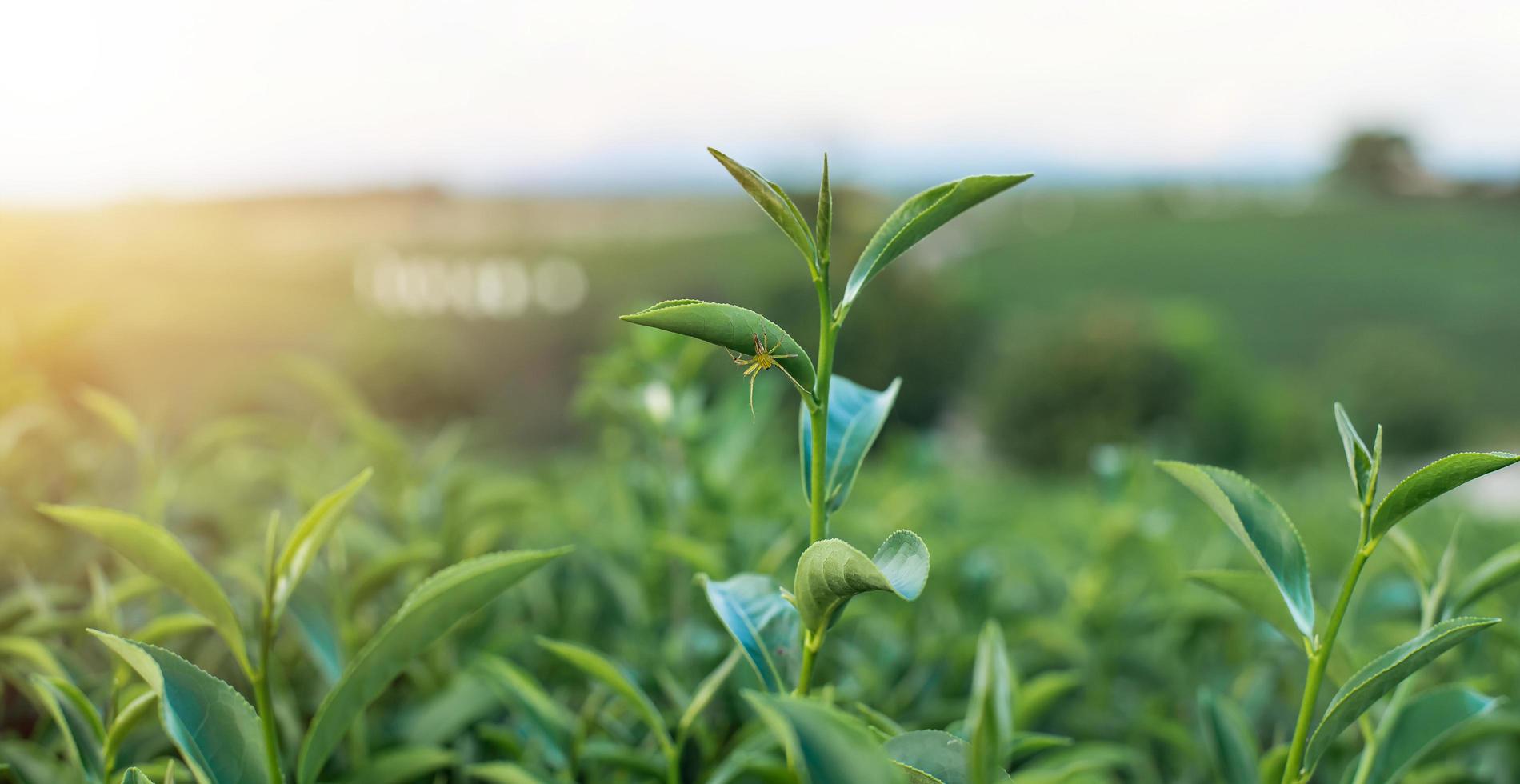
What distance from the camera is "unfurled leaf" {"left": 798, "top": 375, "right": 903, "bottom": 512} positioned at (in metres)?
0.58

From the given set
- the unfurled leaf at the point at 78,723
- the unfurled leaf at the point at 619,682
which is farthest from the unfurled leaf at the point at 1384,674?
the unfurled leaf at the point at 78,723

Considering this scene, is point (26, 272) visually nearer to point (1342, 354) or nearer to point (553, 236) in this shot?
point (1342, 354)

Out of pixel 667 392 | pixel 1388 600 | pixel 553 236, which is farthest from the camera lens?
pixel 553 236

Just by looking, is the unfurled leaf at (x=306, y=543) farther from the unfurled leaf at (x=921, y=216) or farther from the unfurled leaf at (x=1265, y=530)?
the unfurled leaf at (x=1265, y=530)

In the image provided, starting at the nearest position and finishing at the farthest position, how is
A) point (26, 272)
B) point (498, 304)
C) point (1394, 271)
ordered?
1. point (26, 272)
2. point (498, 304)
3. point (1394, 271)

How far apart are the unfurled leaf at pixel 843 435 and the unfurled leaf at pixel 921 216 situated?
0.25ft

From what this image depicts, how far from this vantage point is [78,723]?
671 mm

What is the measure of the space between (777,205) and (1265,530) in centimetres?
34

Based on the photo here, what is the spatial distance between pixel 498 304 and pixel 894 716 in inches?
643

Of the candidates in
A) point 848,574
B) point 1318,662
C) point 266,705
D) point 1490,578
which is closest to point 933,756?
point 848,574

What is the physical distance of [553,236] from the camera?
2338cm

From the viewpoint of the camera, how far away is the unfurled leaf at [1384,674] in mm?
486

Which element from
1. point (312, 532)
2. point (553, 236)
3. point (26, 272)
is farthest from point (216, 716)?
point (553, 236)

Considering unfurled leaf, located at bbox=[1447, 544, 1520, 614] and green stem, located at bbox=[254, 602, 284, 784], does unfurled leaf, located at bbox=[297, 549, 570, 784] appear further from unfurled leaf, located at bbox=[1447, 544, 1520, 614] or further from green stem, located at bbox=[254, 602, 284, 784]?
unfurled leaf, located at bbox=[1447, 544, 1520, 614]
